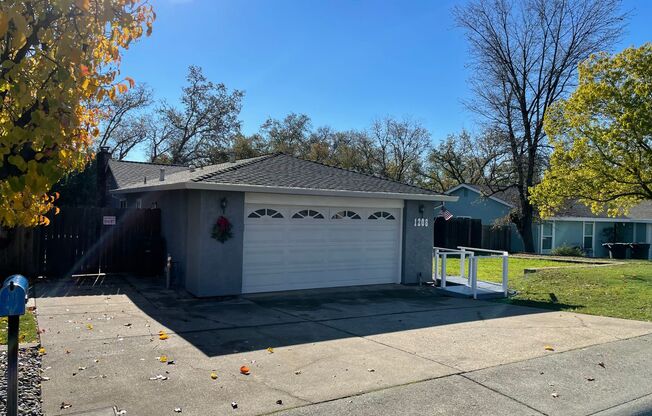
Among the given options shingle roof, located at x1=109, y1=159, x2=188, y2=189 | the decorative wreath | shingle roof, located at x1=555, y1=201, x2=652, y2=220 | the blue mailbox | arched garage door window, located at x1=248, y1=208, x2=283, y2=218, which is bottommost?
the blue mailbox

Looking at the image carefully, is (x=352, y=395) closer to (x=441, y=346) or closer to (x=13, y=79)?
(x=441, y=346)

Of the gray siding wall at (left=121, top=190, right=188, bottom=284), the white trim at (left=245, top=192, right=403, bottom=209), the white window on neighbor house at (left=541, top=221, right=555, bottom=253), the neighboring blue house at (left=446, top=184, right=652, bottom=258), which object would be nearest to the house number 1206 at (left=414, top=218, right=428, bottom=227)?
the white trim at (left=245, top=192, right=403, bottom=209)

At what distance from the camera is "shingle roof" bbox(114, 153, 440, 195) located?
457 inches

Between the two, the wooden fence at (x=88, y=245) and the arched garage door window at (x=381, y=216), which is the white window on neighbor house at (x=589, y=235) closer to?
the arched garage door window at (x=381, y=216)

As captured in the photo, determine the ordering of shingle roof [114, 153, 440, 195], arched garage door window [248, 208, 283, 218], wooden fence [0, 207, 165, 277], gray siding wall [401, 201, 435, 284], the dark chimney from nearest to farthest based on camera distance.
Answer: shingle roof [114, 153, 440, 195] < arched garage door window [248, 208, 283, 218] < wooden fence [0, 207, 165, 277] < gray siding wall [401, 201, 435, 284] < the dark chimney

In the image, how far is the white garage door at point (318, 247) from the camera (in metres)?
11.8

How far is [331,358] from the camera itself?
660 centimetres

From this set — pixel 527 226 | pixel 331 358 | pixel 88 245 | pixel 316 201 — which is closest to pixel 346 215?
pixel 316 201

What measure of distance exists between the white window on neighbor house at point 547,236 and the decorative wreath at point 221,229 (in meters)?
25.8

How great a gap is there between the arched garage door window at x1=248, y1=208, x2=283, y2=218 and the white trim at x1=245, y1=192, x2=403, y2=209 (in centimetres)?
19

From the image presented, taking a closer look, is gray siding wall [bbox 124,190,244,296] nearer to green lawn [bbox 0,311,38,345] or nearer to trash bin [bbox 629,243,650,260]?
green lawn [bbox 0,311,38,345]

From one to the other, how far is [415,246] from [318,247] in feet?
10.2

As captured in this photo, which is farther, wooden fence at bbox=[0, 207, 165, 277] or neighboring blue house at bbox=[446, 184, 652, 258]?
neighboring blue house at bbox=[446, 184, 652, 258]

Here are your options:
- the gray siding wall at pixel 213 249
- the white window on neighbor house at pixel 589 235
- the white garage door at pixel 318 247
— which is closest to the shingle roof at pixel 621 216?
the white window on neighbor house at pixel 589 235
